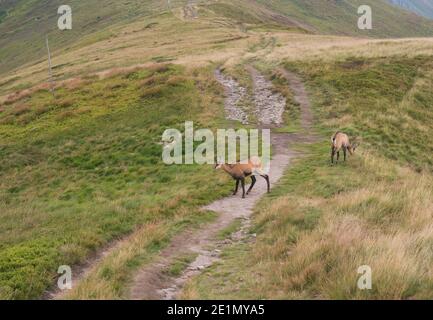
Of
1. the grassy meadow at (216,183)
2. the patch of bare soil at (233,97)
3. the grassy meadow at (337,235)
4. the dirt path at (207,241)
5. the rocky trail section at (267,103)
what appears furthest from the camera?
the patch of bare soil at (233,97)

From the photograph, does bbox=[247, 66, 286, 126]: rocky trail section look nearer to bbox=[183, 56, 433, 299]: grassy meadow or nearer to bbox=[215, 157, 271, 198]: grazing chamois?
bbox=[183, 56, 433, 299]: grassy meadow

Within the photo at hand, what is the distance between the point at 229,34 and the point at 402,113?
195ft

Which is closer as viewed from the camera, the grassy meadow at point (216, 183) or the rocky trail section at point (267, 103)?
the grassy meadow at point (216, 183)

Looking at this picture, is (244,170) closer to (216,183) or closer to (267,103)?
(216,183)

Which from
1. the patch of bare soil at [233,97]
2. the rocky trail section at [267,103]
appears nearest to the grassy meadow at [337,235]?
the rocky trail section at [267,103]

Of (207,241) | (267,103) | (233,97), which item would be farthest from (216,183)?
(233,97)

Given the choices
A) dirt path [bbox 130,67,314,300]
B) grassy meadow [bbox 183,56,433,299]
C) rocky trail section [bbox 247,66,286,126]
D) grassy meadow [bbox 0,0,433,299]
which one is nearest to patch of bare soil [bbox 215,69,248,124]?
grassy meadow [bbox 0,0,433,299]

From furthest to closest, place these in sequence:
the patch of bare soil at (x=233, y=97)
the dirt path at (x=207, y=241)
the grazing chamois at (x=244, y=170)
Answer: the patch of bare soil at (x=233, y=97), the grazing chamois at (x=244, y=170), the dirt path at (x=207, y=241)

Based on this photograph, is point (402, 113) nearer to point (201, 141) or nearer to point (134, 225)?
point (201, 141)

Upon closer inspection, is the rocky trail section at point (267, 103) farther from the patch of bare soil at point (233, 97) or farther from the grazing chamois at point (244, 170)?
the grazing chamois at point (244, 170)

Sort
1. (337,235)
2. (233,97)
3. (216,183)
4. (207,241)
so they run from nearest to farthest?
(337,235) < (207,241) < (216,183) < (233,97)
